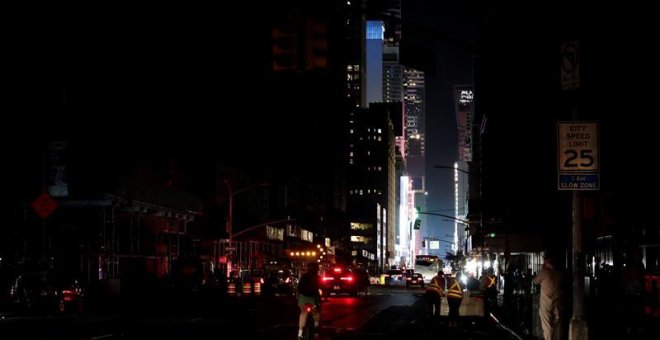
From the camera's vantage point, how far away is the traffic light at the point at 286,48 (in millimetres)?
15953

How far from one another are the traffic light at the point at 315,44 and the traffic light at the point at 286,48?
0.68 ft

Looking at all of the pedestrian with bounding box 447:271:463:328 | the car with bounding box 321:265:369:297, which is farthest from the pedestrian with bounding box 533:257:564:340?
the car with bounding box 321:265:369:297

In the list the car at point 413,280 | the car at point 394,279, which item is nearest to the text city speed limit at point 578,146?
the car at point 413,280

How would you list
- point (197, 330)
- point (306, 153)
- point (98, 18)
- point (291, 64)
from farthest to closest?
point (306, 153)
point (98, 18)
point (197, 330)
point (291, 64)

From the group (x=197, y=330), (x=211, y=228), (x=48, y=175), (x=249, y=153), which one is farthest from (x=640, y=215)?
(x=249, y=153)


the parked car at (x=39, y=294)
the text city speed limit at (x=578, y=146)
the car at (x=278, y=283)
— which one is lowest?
the car at (x=278, y=283)

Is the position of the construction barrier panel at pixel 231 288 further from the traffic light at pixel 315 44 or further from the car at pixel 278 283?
the traffic light at pixel 315 44

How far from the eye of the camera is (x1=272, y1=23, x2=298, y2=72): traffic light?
16.0 meters

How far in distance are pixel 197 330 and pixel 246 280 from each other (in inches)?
1139

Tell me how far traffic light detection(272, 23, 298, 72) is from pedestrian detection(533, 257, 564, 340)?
6.56 meters

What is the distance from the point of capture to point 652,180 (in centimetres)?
2652

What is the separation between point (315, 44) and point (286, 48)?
1.71ft

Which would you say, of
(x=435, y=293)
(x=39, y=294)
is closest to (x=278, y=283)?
(x=39, y=294)

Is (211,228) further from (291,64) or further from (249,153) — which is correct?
(291,64)
